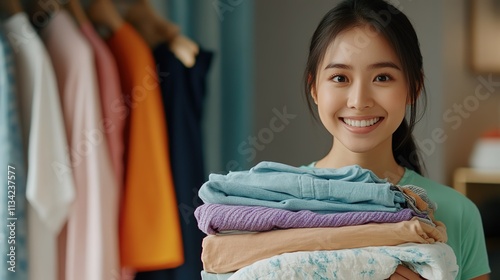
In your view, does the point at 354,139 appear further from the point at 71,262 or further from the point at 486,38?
the point at 486,38

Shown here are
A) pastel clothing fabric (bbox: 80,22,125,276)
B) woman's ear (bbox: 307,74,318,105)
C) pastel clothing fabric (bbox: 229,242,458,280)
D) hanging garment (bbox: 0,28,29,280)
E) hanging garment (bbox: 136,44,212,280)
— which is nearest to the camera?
pastel clothing fabric (bbox: 229,242,458,280)

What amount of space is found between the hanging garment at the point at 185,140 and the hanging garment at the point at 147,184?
36 millimetres

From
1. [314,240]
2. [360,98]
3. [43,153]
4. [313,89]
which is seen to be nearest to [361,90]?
[360,98]

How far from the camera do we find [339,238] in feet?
2.73

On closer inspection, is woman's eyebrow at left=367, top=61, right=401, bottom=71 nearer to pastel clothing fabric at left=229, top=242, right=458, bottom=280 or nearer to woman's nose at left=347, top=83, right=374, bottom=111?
woman's nose at left=347, top=83, right=374, bottom=111

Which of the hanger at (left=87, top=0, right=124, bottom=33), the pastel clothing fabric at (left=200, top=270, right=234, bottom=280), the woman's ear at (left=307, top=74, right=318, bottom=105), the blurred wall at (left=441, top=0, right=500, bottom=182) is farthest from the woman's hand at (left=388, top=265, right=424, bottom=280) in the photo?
the blurred wall at (left=441, top=0, right=500, bottom=182)

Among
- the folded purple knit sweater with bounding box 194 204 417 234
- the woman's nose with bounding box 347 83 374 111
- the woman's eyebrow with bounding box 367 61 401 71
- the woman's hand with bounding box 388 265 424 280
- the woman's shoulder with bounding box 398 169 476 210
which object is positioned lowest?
the woman's hand with bounding box 388 265 424 280

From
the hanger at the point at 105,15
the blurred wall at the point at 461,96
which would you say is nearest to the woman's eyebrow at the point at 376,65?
the hanger at the point at 105,15

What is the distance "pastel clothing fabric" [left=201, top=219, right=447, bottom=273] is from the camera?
0.83 metres

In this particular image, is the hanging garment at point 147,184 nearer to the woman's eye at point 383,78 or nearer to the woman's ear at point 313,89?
the woman's ear at point 313,89

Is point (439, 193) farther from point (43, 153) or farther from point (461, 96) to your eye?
point (461, 96)

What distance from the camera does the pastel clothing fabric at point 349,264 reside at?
0.81m

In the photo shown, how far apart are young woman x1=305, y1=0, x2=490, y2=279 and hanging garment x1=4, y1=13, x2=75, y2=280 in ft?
2.40

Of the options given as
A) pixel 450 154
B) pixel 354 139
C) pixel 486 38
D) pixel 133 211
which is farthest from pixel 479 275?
pixel 486 38
